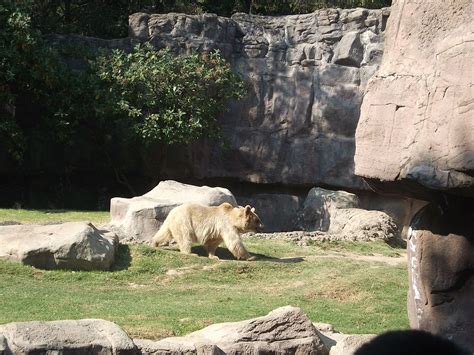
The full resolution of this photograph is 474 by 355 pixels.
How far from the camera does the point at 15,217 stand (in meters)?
16.3

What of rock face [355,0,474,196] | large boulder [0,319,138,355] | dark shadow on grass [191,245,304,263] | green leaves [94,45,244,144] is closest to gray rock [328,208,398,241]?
dark shadow on grass [191,245,304,263]

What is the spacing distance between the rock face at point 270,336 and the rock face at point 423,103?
1348mm

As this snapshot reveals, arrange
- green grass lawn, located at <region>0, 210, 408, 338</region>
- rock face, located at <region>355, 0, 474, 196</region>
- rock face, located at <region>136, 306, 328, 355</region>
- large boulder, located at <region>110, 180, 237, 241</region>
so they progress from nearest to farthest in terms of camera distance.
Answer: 1. rock face, located at <region>355, 0, 474, 196</region>
2. rock face, located at <region>136, 306, 328, 355</region>
3. green grass lawn, located at <region>0, 210, 408, 338</region>
4. large boulder, located at <region>110, 180, 237, 241</region>

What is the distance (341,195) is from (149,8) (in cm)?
951

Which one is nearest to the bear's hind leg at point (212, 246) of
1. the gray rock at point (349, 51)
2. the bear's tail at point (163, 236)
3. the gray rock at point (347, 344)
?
the bear's tail at point (163, 236)

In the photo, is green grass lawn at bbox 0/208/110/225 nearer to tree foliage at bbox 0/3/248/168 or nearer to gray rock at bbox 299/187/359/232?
tree foliage at bbox 0/3/248/168

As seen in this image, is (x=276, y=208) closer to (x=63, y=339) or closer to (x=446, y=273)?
(x=446, y=273)

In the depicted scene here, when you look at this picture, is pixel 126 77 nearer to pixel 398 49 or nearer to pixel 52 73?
pixel 52 73

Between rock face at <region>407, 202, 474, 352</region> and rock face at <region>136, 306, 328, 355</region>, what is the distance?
3.26 feet

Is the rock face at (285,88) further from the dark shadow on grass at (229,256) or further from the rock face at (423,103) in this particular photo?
the rock face at (423,103)

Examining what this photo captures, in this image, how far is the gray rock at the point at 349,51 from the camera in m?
21.1

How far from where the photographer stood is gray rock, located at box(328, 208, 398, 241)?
16.0 metres

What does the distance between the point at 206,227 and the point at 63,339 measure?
24.8ft

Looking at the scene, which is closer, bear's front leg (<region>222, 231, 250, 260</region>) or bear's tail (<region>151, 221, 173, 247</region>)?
bear's front leg (<region>222, 231, 250, 260</region>)
